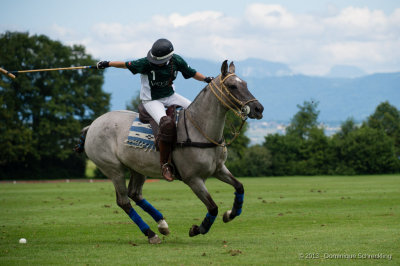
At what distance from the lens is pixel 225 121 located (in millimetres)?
11109

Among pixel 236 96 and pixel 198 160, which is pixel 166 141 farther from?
pixel 236 96

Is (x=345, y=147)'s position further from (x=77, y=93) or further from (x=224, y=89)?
(x=224, y=89)

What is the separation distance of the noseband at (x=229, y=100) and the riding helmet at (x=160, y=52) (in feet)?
3.42

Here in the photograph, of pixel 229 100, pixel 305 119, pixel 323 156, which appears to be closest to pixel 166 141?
pixel 229 100

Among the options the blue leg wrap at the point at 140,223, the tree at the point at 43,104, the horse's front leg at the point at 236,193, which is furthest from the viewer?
the tree at the point at 43,104

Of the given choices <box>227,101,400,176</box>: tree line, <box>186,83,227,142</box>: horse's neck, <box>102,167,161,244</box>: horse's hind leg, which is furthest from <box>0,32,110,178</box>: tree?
<box>186,83,227,142</box>: horse's neck

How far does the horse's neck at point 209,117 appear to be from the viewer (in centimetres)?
1095

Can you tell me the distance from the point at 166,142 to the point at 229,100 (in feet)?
4.73

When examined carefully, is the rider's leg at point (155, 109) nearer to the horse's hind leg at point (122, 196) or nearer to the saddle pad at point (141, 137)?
the saddle pad at point (141, 137)

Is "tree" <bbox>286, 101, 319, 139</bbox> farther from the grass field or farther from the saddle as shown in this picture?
the saddle

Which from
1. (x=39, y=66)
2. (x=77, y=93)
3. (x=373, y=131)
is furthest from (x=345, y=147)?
(x=39, y=66)

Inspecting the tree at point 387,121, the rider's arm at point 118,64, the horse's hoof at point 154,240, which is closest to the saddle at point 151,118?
the rider's arm at point 118,64

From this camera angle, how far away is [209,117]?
435 inches

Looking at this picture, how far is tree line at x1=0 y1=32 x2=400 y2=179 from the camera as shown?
193ft
